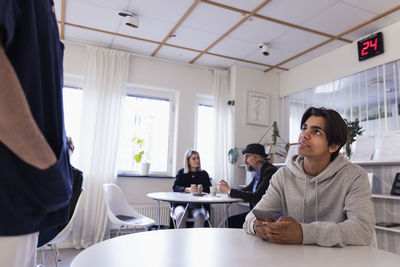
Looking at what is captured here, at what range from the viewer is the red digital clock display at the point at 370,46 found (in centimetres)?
374

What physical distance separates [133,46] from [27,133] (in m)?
4.34

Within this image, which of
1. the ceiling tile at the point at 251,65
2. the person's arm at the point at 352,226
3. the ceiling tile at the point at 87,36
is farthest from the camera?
the ceiling tile at the point at 251,65

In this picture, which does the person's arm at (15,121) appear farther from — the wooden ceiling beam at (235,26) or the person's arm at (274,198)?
the wooden ceiling beam at (235,26)

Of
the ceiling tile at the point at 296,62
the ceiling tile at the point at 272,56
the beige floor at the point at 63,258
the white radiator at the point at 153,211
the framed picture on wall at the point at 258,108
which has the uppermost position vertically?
the ceiling tile at the point at 272,56

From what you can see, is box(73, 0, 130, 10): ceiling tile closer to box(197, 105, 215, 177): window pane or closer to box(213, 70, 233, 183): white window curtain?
box(213, 70, 233, 183): white window curtain

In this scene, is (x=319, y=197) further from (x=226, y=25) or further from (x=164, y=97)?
(x=164, y=97)

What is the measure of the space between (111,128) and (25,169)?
4.06m

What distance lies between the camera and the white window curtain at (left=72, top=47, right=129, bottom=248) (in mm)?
4254

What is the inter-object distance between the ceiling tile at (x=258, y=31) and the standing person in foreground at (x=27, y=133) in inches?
134

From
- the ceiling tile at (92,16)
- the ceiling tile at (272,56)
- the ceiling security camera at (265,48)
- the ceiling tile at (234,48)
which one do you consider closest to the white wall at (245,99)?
the ceiling tile at (272,56)

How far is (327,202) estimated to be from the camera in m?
1.36

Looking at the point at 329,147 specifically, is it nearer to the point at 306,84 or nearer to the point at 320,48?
the point at 320,48

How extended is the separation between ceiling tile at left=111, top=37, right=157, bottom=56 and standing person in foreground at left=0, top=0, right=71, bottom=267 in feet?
12.9

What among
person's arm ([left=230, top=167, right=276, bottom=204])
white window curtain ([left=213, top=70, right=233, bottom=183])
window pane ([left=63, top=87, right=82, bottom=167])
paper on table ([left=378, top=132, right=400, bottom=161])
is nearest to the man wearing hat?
person's arm ([left=230, top=167, right=276, bottom=204])
